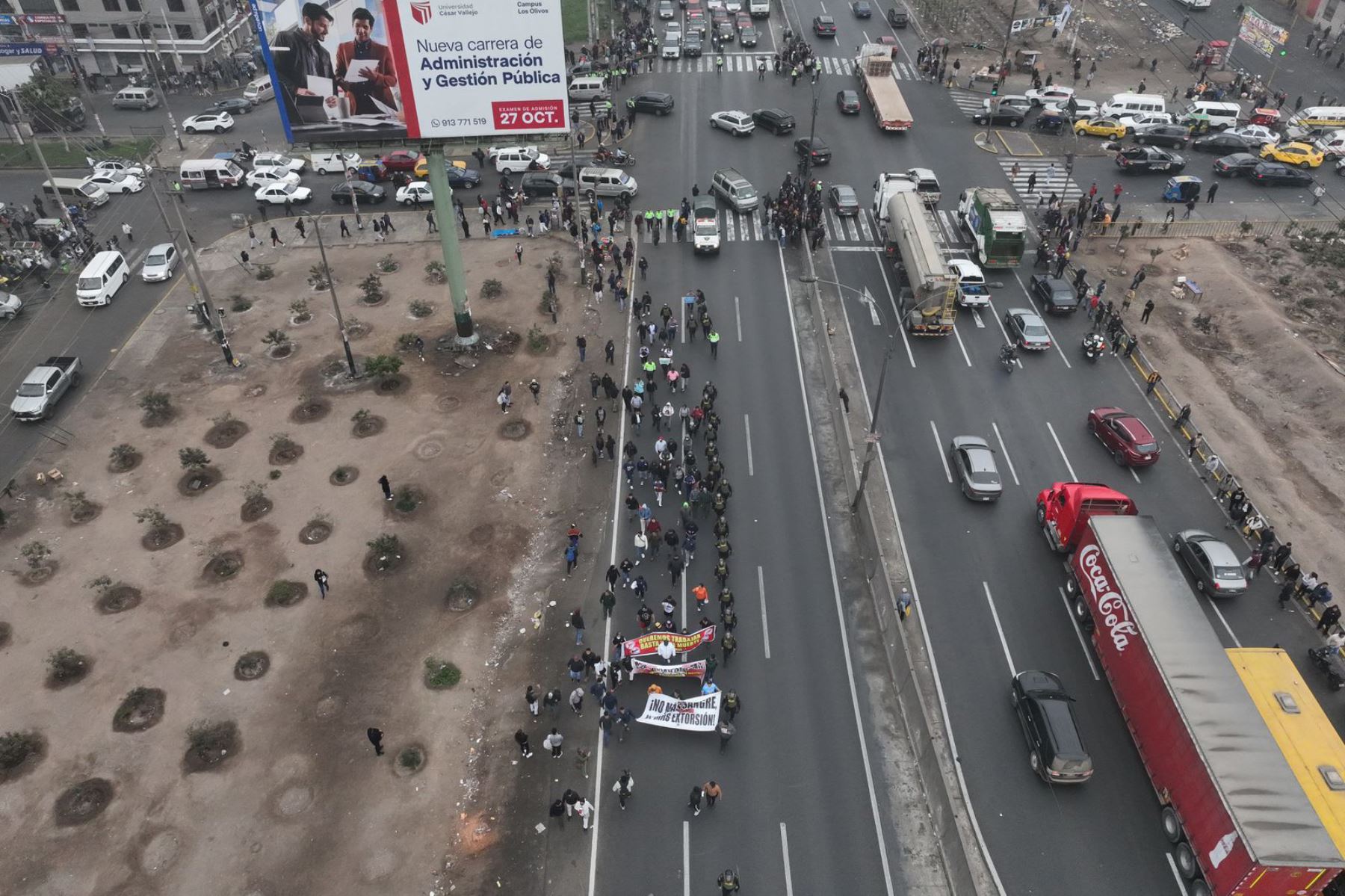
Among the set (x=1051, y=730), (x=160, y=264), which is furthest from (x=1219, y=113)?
(x=160, y=264)

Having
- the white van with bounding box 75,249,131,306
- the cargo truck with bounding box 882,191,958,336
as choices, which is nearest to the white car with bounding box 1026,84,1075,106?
the cargo truck with bounding box 882,191,958,336

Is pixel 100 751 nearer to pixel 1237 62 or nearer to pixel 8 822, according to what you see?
pixel 8 822

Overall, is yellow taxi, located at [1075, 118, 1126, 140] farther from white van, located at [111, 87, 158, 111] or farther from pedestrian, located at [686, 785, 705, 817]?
white van, located at [111, 87, 158, 111]

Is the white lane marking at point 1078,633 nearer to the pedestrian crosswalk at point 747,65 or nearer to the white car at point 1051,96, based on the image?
the white car at point 1051,96

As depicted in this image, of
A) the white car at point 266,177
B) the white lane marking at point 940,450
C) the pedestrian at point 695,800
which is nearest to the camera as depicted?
the pedestrian at point 695,800

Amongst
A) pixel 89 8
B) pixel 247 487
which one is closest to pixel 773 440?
pixel 247 487

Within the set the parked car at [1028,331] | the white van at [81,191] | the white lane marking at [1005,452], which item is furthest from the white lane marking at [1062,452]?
the white van at [81,191]
